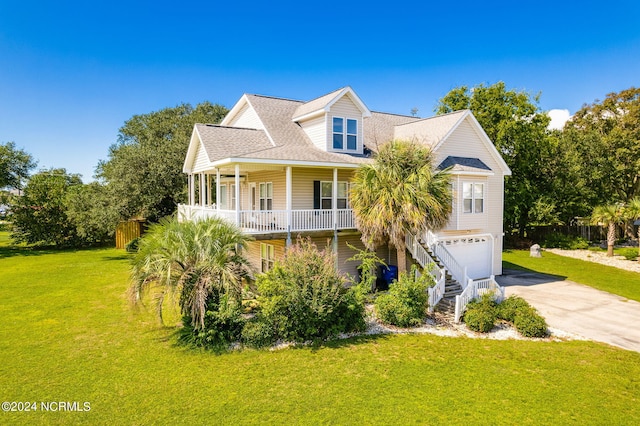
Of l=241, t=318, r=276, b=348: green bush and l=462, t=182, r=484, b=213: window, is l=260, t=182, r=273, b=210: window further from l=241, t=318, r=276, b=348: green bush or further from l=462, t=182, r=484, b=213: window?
l=462, t=182, r=484, b=213: window

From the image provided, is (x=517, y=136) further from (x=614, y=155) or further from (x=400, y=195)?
(x=400, y=195)

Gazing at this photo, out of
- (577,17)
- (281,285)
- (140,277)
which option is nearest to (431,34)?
(577,17)

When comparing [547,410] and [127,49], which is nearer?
[547,410]

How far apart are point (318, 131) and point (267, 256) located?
7418 millimetres

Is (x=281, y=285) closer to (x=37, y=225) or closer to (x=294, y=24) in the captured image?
(x=294, y=24)

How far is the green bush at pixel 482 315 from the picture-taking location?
12.6m

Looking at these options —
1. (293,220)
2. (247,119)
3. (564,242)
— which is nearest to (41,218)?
(247,119)

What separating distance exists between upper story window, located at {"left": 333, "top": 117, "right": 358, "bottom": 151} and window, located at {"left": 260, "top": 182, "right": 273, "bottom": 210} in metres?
4.20

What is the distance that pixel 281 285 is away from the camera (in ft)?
37.2

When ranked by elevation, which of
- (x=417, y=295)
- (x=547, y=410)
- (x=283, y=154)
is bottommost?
(x=547, y=410)

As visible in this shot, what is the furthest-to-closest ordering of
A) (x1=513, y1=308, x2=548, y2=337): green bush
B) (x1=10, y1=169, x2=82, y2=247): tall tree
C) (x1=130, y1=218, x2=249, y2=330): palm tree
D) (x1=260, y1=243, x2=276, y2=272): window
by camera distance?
(x1=10, y1=169, x2=82, y2=247): tall tree < (x1=260, y1=243, x2=276, y2=272): window < (x1=513, y1=308, x2=548, y2=337): green bush < (x1=130, y1=218, x2=249, y2=330): palm tree

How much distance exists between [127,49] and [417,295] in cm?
2548

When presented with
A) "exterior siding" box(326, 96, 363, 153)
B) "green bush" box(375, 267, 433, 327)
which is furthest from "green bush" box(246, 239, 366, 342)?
"exterior siding" box(326, 96, 363, 153)

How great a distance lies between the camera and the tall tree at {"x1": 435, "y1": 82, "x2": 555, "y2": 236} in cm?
3238
